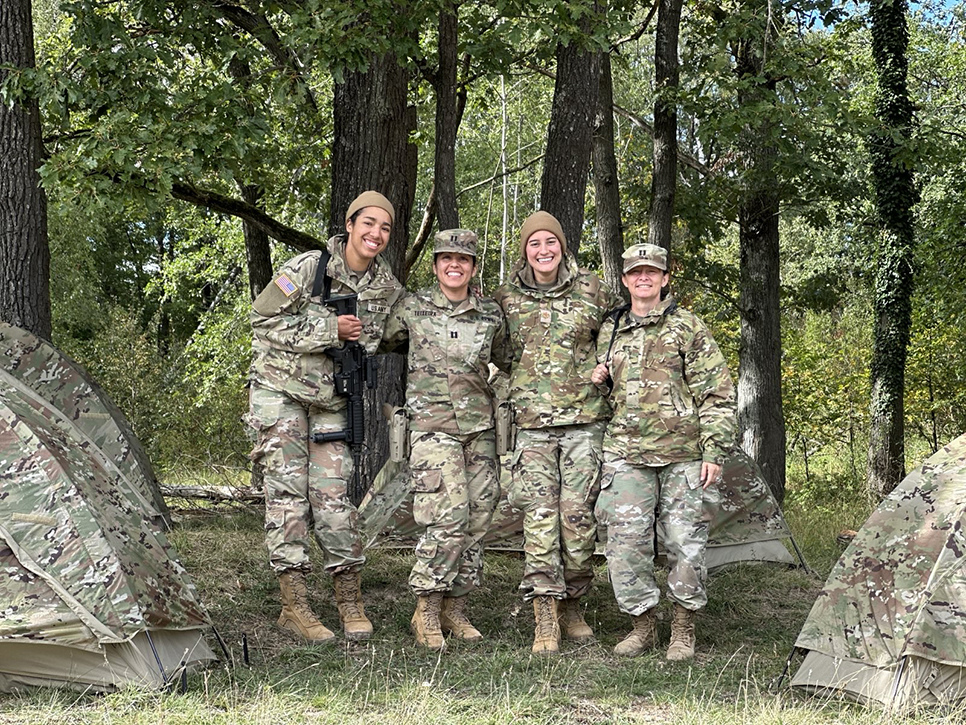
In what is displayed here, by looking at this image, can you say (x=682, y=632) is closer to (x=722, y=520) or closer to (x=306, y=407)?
(x=722, y=520)

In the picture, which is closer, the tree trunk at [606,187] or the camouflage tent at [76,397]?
the camouflage tent at [76,397]

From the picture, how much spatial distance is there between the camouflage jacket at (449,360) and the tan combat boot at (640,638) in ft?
4.16

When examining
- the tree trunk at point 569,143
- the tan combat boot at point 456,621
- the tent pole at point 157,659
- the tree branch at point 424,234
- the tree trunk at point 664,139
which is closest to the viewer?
the tent pole at point 157,659

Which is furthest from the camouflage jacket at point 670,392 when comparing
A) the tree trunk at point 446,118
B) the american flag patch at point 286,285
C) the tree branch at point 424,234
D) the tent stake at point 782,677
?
the tree branch at point 424,234

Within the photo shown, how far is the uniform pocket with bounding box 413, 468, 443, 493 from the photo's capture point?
5.49 meters

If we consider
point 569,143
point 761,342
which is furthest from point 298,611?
point 761,342

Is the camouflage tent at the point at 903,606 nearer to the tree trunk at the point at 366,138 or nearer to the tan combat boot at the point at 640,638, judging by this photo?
the tan combat boot at the point at 640,638

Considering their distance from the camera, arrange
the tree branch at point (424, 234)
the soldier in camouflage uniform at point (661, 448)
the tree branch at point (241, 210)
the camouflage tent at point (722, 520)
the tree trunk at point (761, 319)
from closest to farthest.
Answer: the soldier in camouflage uniform at point (661, 448), the camouflage tent at point (722, 520), the tree branch at point (241, 210), the tree branch at point (424, 234), the tree trunk at point (761, 319)

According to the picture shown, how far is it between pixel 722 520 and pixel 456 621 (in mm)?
2502

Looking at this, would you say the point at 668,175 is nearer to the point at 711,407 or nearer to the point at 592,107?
the point at 592,107

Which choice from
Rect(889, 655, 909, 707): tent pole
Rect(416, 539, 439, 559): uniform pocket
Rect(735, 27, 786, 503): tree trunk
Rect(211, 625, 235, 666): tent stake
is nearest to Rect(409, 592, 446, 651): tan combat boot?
Rect(416, 539, 439, 559): uniform pocket

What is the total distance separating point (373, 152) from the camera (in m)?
8.24

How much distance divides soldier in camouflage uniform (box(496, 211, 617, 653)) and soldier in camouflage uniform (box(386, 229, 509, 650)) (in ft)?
0.61

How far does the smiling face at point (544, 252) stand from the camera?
560cm
